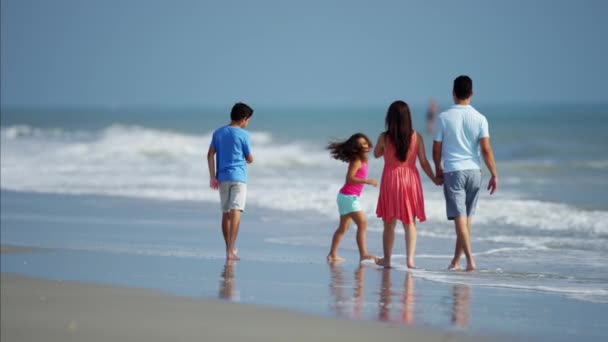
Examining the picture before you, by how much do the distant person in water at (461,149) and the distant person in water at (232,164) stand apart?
5.79 ft

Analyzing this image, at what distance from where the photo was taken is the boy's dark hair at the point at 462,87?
794 cm

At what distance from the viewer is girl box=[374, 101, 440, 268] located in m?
7.98

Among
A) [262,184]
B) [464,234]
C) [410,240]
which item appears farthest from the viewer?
[262,184]

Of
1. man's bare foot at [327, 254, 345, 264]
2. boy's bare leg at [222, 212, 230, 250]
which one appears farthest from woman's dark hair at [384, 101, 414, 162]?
boy's bare leg at [222, 212, 230, 250]

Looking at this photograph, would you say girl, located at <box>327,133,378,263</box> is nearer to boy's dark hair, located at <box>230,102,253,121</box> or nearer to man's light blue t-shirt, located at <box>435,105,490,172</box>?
man's light blue t-shirt, located at <box>435,105,490,172</box>

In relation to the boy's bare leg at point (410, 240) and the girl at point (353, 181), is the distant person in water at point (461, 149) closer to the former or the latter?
the boy's bare leg at point (410, 240)

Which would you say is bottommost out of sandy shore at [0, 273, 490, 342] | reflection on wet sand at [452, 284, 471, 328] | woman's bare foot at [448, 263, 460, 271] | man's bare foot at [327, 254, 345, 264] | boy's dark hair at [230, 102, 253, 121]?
sandy shore at [0, 273, 490, 342]

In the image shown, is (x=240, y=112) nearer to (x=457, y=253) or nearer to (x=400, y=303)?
(x=457, y=253)

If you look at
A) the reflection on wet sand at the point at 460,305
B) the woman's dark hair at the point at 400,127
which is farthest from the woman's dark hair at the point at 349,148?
the reflection on wet sand at the point at 460,305

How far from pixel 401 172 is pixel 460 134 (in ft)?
1.89

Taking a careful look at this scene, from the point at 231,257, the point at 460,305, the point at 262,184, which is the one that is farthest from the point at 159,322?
the point at 262,184

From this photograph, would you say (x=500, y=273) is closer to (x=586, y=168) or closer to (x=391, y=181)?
(x=391, y=181)

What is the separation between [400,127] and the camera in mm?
7980

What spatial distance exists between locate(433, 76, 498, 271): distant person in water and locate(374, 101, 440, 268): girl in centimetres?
16
